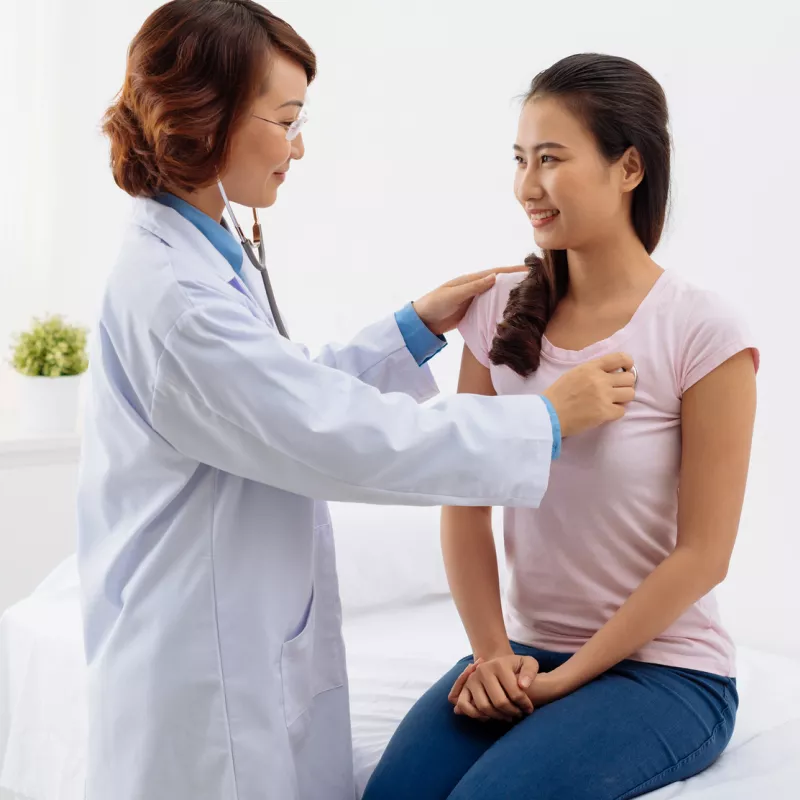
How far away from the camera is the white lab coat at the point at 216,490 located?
1134 millimetres

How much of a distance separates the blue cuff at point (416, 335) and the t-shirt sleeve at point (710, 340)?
40cm

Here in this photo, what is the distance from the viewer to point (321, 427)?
3.69 feet

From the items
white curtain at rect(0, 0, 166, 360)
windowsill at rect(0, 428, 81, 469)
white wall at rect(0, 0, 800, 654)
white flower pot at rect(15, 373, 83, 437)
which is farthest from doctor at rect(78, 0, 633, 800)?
white curtain at rect(0, 0, 166, 360)

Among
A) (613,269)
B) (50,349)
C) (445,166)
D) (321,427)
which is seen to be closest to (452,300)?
(613,269)

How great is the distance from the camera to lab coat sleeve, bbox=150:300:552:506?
1.12 metres

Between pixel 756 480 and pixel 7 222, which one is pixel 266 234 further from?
pixel 756 480

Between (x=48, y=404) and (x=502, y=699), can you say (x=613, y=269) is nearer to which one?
(x=502, y=699)

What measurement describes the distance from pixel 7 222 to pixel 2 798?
1.85 m

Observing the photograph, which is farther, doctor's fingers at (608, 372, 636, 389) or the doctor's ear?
the doctor's ear

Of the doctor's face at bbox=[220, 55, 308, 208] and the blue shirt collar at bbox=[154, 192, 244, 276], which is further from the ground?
the doctor's face at bbox=[220, 55, 308, 208]

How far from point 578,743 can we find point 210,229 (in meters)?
0.74

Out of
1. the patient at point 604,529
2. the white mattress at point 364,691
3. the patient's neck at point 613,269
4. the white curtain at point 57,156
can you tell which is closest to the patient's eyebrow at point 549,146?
the patient at point 604,529

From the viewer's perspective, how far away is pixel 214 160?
1242 mm

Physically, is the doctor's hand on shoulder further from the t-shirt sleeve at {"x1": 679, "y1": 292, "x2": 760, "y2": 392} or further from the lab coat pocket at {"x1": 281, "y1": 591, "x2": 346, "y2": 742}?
the lab coat pocket at {"x1": 281, "y1": 591, "x2": 346, "y2": 742}
